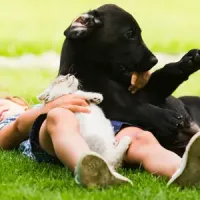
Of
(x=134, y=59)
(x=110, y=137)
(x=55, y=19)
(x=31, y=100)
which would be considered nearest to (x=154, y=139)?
(x=110, y=137)

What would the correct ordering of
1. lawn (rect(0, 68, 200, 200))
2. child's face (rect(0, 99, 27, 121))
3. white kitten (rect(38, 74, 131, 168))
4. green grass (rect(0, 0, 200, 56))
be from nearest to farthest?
lawn (rect(0, 68, 200, 200)), white kitten (rect(38, 74, 131, 168)), child's face (rect(0, 99, 27, 121)), green grass (rect(0, 0, 200, 56))

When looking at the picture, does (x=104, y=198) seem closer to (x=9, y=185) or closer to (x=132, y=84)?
(x=9, y=185)

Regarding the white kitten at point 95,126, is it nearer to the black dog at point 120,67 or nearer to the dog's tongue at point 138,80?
the black dog at point 120,67

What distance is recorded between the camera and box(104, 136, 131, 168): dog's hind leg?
11.1 ft

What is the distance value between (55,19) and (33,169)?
830 centimetres

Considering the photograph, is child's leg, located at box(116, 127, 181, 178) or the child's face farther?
the child's face

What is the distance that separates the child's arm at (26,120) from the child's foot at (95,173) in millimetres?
588

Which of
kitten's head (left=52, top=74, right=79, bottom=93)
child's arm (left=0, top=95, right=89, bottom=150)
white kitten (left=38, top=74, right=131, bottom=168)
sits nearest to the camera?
white kitten (left=38, top=74, right=131, bottom=168)

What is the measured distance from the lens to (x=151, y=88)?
3840 mm

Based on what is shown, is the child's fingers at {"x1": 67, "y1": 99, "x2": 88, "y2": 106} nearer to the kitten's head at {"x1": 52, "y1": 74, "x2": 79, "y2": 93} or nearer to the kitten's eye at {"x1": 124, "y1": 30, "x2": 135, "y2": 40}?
the kitten's head at {"x1": 52, "y1": 74, "x2": 79, "y2": 93}

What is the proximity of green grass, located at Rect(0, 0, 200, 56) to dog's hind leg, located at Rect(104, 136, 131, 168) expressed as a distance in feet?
19.2

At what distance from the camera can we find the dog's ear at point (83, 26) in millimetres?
3689

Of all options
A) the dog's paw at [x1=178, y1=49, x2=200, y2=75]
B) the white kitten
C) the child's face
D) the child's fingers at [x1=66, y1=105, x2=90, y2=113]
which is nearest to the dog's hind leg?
the white kitten

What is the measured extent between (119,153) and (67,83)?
1.53 ft
